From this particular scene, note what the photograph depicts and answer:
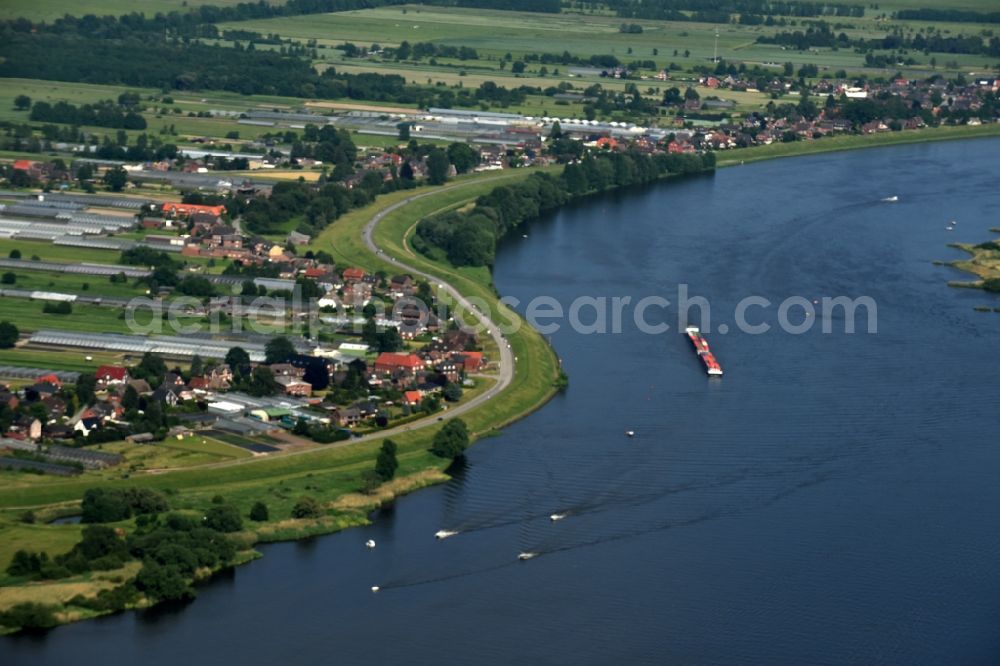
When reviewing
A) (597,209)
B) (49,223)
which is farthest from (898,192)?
(49,223)

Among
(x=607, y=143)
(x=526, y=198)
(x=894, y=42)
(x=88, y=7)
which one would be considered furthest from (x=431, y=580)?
(x=894, y=42)

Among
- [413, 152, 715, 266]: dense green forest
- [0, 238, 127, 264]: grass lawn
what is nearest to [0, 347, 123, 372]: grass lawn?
[0, 238, 127, 264]: grass lawn

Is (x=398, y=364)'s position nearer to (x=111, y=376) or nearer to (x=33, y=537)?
(x=111, y=376)

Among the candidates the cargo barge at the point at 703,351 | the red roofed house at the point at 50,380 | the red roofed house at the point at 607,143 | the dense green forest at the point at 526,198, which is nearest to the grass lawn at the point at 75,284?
the red roofed house at the point at 50,380

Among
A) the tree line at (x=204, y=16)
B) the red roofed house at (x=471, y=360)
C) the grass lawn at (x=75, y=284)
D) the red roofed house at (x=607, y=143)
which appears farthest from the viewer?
the tree line at (x=204, y=16)

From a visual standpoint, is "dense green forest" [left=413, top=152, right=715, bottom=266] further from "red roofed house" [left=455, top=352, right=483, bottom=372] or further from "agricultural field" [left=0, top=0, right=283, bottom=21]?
"agricultural field" [left=0, top=0, right=283, bottom=21]

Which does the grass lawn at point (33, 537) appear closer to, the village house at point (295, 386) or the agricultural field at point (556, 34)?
the village house at point (295, 386)
